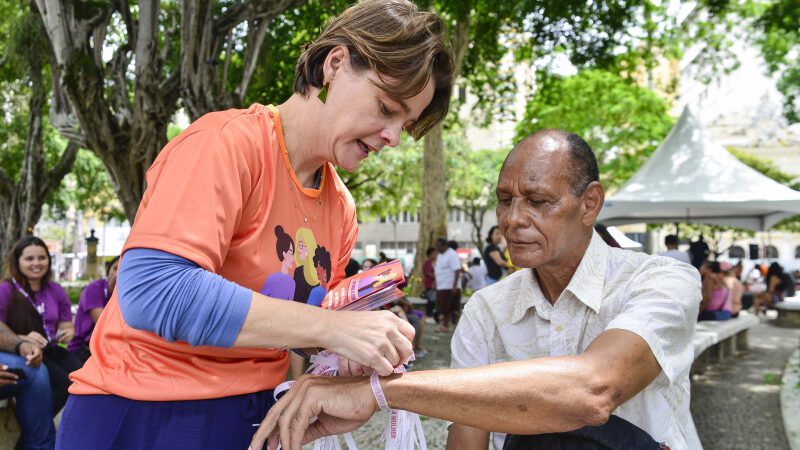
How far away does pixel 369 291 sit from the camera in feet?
4.94

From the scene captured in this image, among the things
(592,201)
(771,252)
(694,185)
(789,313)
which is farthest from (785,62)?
(771,252)

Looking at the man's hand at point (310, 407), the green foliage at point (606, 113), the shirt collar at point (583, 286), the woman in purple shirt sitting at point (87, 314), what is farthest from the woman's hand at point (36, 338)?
the green foliage at point (606, 113)

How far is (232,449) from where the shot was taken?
5.54 ft

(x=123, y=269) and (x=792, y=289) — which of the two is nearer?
(x=123, y=269)

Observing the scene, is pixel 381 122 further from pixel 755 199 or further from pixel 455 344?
pixel 755 199

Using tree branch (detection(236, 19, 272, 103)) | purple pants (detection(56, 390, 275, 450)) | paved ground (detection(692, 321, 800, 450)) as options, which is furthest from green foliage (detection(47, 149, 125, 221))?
purple pants (detection(56, 390, 275, 450))

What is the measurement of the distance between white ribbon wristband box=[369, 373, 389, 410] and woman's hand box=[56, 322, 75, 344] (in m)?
5.19

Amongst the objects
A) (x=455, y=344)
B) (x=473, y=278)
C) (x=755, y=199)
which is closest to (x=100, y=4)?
(x=455, y=344)

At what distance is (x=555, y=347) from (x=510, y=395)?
2.16 ft

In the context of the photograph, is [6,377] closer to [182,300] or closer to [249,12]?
[182,300]

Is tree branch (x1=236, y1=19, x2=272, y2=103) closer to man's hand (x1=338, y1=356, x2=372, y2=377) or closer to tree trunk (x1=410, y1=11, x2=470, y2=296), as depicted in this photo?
man's hand (x1=338, y1=356, x2=372, y2=377)

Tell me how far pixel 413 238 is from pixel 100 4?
5509cm

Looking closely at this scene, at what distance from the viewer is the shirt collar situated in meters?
2.22

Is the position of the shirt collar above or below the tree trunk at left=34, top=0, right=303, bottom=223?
below
